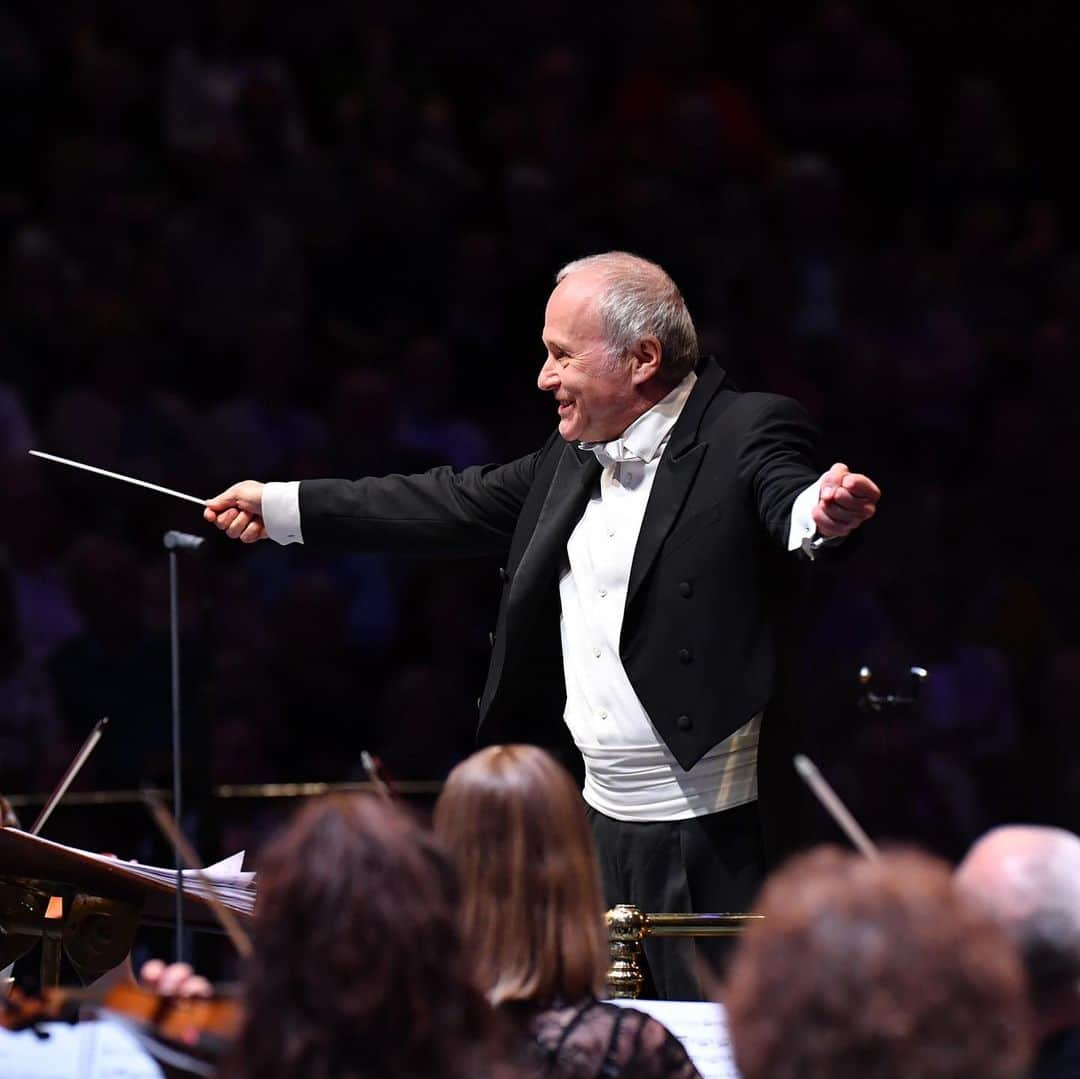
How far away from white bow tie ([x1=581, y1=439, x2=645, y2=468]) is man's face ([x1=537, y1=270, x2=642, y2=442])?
10 millimetres

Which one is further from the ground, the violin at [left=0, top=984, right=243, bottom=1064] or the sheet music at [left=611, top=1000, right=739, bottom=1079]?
the violin at [left=0, top=984, right=243, bottom=1064]

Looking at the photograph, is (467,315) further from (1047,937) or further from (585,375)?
(1047,937)

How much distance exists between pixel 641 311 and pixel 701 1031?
4.14ft

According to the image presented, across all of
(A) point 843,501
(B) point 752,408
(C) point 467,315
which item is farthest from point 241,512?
(C) point 467,315

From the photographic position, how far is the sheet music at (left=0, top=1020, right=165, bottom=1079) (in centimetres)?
227

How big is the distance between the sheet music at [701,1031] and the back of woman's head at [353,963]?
0.75 meters

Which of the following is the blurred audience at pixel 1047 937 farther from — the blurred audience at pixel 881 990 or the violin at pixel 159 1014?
the violin at pixel 159 1014

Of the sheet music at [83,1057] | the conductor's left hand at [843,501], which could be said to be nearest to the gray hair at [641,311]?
the conductor's left hand at [843,501]

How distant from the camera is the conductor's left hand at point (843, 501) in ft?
8.48

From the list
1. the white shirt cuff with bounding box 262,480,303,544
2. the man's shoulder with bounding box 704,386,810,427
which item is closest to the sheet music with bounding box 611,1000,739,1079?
the man's shoulder with bounding box 704,386,810,427

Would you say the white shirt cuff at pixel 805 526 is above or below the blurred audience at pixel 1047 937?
above

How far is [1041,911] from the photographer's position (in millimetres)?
1672

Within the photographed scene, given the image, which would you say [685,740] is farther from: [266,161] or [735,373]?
[266,161]

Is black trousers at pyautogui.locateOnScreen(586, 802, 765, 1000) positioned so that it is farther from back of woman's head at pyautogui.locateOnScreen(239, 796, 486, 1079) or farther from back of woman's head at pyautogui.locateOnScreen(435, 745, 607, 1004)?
back of woman's head at pyautogui.locateOnScreen(239, 796, 486, 1079)
